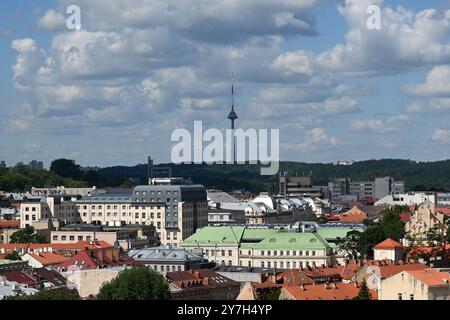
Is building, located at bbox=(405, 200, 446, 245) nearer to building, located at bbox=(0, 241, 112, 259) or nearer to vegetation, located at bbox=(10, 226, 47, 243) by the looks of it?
building, located at bbox=(0, 241, 112, 259)

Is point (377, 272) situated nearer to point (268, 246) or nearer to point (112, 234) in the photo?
point (268, 246)

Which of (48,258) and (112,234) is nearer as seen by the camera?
(48,258)

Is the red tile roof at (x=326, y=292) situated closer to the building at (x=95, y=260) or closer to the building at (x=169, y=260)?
the building at (x=95, y=260)

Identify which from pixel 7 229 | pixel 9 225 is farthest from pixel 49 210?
pixel 7 229

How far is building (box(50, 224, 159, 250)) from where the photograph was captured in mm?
122375

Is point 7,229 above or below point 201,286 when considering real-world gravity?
above

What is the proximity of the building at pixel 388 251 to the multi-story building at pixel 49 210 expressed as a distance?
49.1 meters

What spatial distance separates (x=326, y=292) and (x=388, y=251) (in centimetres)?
3148

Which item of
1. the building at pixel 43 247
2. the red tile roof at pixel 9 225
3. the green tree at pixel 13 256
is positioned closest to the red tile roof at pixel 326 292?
the green tree at pixel 13 256

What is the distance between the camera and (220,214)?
153m

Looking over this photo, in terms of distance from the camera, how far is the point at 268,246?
115750 mm

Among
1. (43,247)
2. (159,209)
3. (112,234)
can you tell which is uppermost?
(159,209)

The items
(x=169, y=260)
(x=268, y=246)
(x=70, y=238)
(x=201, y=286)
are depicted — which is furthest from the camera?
(x=70, y=238)
